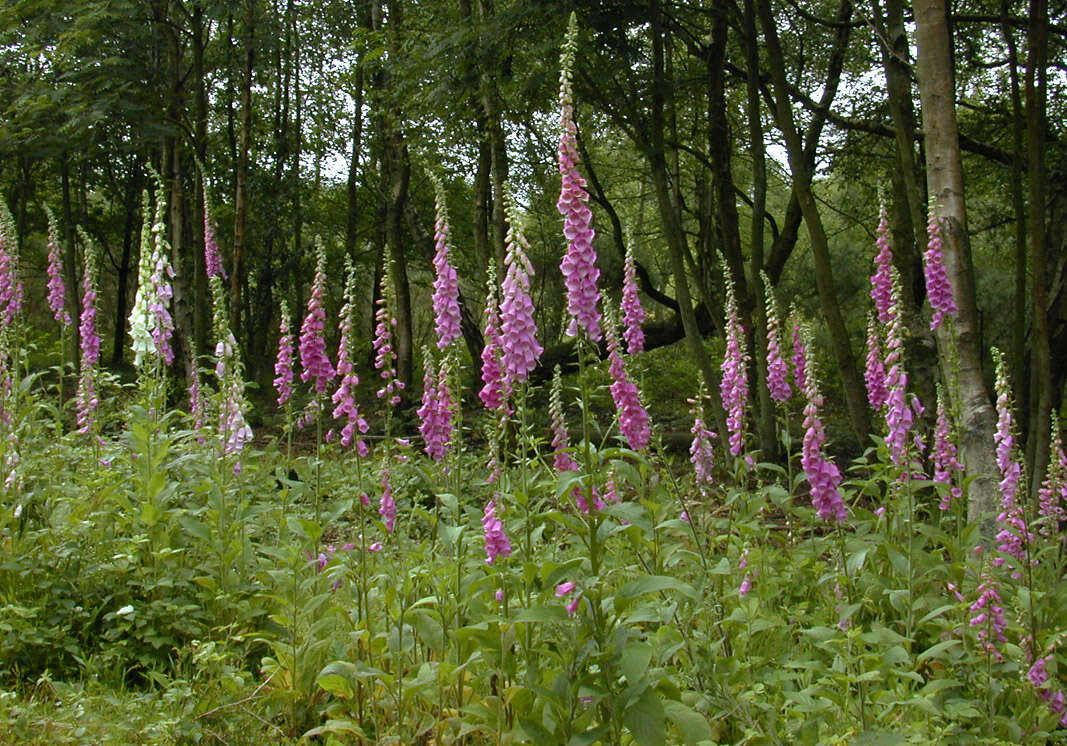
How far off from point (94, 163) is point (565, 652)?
20201 mm

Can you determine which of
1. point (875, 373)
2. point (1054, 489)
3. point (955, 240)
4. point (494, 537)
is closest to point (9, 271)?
point (494, 537)

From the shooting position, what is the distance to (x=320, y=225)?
20.7 meters

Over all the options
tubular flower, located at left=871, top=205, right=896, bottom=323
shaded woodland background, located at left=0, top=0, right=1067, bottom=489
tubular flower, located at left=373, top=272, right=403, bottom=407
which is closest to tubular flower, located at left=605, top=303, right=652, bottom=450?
shaded woodland background, located at left=0, top=0, right=1067, bottom=489

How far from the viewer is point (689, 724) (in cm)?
269

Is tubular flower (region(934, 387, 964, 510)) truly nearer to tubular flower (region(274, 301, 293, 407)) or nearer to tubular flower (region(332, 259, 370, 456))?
tubular flower (region(332, 259, 370, 456))

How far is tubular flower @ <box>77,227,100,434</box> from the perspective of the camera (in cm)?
625

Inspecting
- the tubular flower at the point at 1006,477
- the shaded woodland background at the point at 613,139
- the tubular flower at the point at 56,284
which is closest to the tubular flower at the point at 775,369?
the shaded woodland background at the point at 613,139

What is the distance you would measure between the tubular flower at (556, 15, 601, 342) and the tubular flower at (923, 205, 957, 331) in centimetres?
264

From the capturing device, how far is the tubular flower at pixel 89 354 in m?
6.25

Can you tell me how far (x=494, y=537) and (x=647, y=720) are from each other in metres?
1.04

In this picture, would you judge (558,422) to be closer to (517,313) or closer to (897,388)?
(517,313)

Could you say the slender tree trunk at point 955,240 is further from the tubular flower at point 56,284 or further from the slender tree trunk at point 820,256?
the tubular flower at point 56,284

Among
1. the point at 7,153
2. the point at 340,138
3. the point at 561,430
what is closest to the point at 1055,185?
the point at 561,430

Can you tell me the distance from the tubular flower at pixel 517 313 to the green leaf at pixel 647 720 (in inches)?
44.3
